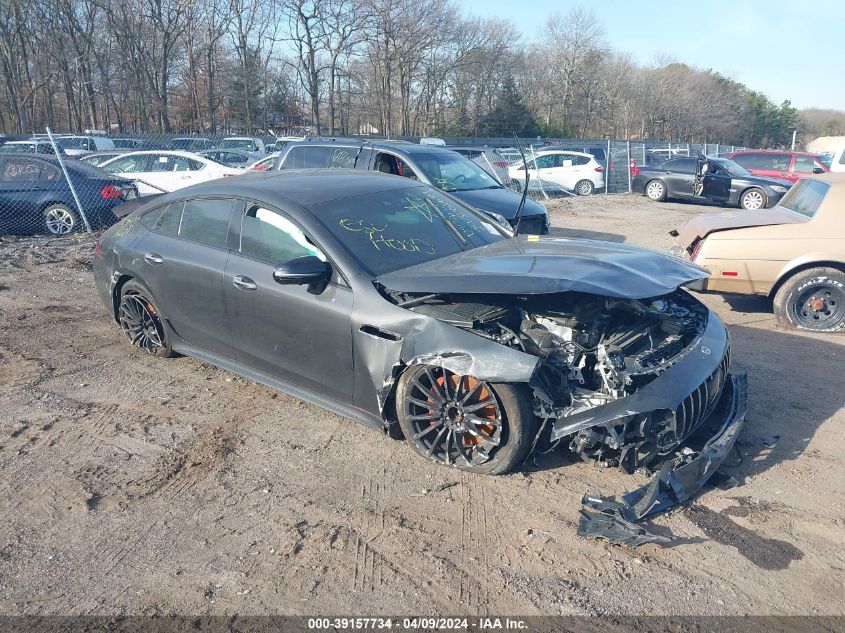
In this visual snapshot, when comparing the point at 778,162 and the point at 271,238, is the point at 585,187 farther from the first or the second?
the point at 271,238

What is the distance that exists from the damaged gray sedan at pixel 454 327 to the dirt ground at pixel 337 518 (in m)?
0.26

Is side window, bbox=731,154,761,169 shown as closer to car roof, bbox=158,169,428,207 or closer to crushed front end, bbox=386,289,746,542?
car roof, bbox=158,169,428,207

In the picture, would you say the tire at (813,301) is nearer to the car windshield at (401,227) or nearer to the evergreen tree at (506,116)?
the car windshield at (401,227)

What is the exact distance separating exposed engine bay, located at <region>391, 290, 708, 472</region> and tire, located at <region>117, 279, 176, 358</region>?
258 cm

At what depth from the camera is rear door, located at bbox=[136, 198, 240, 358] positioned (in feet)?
15.0

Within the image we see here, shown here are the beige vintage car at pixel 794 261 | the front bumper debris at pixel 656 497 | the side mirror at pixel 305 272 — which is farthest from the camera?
the beige vintage car at pixel 794 261

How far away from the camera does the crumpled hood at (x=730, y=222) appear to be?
6.66m

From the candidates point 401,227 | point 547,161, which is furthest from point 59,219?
point 547,161

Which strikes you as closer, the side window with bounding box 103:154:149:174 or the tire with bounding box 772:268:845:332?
the tire with bounding box 772:268:845:332

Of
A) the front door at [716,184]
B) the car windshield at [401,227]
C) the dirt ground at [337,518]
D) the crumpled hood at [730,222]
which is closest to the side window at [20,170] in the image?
the dirt ground at [337,518]

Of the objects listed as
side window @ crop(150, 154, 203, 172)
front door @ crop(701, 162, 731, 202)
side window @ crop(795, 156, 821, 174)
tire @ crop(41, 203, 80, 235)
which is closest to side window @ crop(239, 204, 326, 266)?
tire @ crop(41, 203, 80, 235)

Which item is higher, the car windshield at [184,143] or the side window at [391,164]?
the car windshield at [184,143]

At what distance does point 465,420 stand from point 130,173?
13.7 m

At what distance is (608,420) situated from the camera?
320 centimetres
